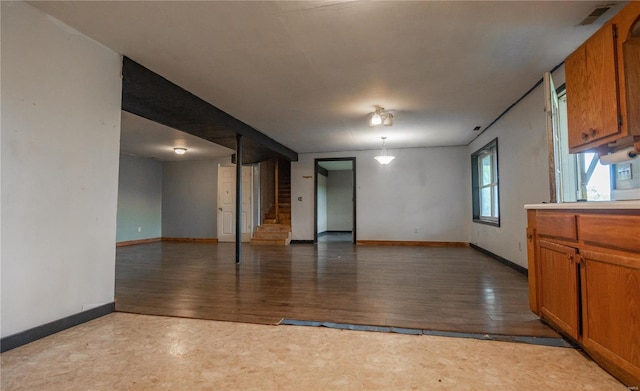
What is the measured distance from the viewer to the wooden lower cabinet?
139cm

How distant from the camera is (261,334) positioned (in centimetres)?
211

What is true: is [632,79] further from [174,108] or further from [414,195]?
[414,195]

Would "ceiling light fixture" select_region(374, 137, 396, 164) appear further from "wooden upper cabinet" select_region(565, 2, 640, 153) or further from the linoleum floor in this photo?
the linoleum floor

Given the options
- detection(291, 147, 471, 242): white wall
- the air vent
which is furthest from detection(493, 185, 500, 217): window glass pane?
the air vent

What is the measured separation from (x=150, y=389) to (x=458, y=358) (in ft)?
5.67

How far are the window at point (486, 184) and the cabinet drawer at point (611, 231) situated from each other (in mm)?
3527

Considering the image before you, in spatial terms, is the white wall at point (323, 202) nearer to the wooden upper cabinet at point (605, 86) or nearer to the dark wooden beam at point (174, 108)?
the dark wooden beam at point (174, 108)

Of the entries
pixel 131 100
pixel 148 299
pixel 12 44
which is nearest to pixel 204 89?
pixel 131 100

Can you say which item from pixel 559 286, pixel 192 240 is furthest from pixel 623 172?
pixel 192 240

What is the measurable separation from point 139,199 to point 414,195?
741 cm

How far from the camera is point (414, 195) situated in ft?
23.7

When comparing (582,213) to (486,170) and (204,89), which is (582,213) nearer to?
(204,89)


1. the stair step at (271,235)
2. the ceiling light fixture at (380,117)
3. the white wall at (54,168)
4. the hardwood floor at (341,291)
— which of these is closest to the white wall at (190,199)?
the stair step at (271,235)

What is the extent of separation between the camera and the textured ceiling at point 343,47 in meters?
2.12
